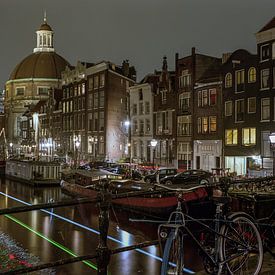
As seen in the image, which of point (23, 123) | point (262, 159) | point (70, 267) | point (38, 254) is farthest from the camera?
point (23, 123)

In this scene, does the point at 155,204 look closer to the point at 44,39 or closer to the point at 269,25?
the point at 269,25

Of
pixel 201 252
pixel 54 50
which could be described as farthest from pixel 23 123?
pixel 201 252

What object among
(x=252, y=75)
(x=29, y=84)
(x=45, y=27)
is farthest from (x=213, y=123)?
(x=45, y=27)

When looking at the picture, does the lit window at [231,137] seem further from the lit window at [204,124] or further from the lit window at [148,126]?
the lit window at [148,126]

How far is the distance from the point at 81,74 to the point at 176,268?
243 ft

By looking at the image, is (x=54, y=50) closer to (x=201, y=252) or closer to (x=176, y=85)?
(x=176, y=85)

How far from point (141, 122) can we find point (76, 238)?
3945cm

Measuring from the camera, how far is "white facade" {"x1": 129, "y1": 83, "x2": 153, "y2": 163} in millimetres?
57844

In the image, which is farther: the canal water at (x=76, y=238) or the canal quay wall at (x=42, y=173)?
the canal quay wall at (x=42, y=173)

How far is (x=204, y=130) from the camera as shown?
47.7 metres

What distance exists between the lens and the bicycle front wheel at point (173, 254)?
176 inches

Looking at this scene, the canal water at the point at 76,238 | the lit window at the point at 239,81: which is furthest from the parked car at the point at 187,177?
the lit window at the point at 239,81

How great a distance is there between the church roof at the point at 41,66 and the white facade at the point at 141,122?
7325cm

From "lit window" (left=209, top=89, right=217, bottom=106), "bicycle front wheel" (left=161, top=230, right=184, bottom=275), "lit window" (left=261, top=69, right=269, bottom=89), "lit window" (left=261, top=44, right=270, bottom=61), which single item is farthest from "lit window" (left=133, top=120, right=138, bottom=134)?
"bicycle front wheel" (left=161, top=230, right=184, bottom=275)
